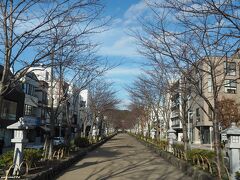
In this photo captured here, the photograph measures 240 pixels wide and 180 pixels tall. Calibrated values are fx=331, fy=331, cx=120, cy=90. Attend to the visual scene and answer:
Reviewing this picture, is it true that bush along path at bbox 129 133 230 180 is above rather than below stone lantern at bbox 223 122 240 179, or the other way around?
below

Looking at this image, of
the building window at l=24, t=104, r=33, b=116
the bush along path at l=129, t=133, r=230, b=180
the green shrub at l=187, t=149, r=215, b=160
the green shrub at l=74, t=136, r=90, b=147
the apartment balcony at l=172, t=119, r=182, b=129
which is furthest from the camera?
the apartment balcony at l=172, t=119, r=182, b=129

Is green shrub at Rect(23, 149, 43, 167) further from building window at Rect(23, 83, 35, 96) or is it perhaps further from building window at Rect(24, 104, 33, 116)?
building window at Rect(24, 104, 33, 116)

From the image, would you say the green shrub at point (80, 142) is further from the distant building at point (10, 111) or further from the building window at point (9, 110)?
the building window at point (9, 110)

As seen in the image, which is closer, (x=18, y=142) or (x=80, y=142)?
(x=18, y=142)

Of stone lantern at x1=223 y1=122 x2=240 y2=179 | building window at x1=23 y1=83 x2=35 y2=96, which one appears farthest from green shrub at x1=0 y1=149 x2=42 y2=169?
building window at x1=23 y1=83 x2=35 y2=96

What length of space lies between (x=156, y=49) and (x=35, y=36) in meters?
5.10

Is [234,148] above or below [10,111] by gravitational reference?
below

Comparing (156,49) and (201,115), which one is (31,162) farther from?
(201,115)

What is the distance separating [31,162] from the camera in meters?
12.0

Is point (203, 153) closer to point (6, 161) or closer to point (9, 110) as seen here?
point (6, 161)

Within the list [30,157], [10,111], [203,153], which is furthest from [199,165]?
[10,111]

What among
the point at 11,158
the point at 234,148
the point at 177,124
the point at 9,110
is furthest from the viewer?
the point at 177,124

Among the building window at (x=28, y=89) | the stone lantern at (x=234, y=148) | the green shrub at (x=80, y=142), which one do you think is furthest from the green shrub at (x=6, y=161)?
the building window at (x=28, y=89)

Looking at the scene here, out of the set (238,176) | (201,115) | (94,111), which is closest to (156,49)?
(238,176)
